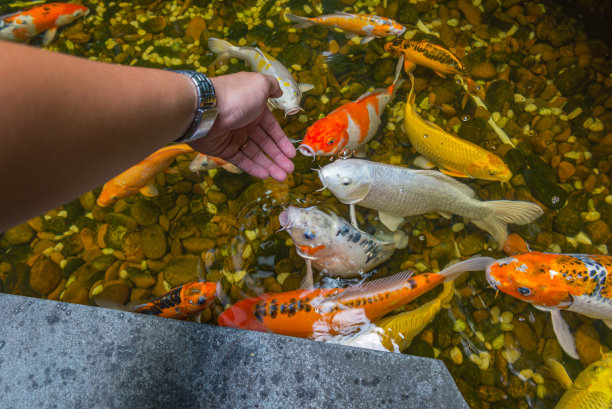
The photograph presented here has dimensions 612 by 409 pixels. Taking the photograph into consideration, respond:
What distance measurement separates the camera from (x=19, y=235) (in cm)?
304

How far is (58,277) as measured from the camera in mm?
2887

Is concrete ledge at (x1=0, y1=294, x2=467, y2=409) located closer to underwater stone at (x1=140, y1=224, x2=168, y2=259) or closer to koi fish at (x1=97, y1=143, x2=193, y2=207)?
underwater stone at (x1=140, y1=224, x2=168, y2=259)

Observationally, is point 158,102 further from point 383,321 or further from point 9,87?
point 383,321

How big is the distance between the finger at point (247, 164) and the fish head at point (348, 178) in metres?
0.43

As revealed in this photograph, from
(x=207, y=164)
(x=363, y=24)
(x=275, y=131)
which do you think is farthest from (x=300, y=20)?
(x=275, y=131)

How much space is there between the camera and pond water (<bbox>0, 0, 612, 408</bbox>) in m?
2.48

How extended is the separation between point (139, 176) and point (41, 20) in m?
2.35

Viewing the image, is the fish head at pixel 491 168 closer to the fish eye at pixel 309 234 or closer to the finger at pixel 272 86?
the fish eye at pixel 309 234

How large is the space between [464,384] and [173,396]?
168 centimetres

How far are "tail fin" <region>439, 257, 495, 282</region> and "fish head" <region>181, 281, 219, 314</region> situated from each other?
1.48 m

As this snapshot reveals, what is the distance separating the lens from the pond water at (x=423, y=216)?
8.13 ft

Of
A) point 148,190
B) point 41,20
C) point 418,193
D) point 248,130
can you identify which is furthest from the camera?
point 41,20

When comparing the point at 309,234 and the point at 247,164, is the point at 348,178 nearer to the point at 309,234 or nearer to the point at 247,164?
the point at 309,234

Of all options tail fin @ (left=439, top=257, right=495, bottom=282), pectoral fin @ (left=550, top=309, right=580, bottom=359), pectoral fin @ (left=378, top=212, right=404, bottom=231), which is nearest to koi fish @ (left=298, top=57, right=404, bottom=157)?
pectoral fin @ (left=378, top=212, right=404, bottom=231)
